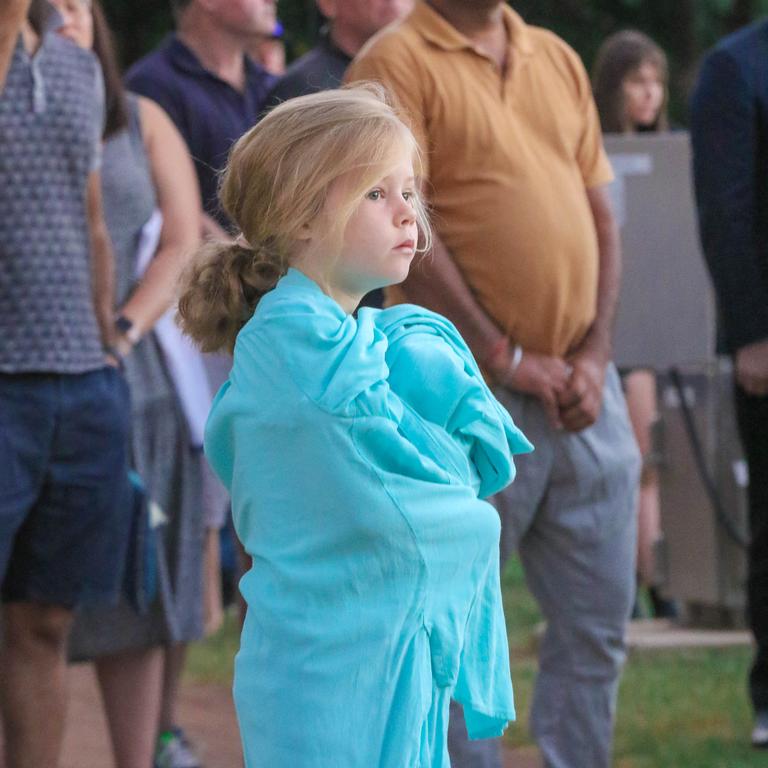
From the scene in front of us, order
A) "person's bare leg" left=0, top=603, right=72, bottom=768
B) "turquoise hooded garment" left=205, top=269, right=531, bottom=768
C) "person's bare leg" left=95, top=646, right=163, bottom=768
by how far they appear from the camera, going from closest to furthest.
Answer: "turquoise hooded garment" left=205, top=269, right=531, bottom=768
"person's bare leg" left=0, top=603, right=72, bottom=768
"person's bare leg" left=95, top=646, right=163, bottom=768

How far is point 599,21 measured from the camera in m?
15.5

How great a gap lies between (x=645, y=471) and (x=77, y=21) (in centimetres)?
371

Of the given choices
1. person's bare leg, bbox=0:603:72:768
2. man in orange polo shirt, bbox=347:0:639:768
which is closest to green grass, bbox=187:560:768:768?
man in orange polo shirt, bbox=347:0:639:768

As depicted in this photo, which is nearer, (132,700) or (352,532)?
(352,532)

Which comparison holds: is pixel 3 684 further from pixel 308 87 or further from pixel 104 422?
pixel 308 87

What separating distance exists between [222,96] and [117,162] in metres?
1.10

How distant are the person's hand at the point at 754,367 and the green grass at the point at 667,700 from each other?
1016 mm

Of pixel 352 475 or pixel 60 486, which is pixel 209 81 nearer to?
pixel 60 486

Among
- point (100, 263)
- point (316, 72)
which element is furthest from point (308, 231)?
point (316, 72)

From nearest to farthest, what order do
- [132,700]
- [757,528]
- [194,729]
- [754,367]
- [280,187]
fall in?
[280,187]
[132,700]
[754,367]
[757,528]
[194,729]

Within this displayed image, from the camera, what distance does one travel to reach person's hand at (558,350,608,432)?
3850mm

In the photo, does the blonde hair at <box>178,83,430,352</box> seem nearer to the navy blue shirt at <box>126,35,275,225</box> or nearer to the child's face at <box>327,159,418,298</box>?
the child's face at <box>327,159,418,298</box>

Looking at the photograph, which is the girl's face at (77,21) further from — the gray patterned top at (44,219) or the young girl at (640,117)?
the young girl at (640,117)

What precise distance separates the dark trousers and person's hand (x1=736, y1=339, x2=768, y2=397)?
0.26 ft
